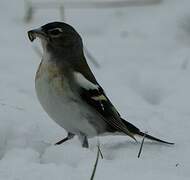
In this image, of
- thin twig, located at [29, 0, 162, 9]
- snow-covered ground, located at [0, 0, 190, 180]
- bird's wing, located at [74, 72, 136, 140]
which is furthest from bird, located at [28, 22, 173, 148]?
thin twig, located at [29, 0, 162, 9]

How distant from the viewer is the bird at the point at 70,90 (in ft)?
14.7

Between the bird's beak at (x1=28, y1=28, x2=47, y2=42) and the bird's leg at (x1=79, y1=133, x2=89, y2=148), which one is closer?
the bird's beak at (x1=28, y1=28, x2=47, y2=42)

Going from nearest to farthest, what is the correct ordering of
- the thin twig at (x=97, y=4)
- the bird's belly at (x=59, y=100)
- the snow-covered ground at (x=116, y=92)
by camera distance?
the snow-covered ground at (x=116, y=92) → the bird's belly at (x=59, y=100) → the thin twig at (x=97, y=4)

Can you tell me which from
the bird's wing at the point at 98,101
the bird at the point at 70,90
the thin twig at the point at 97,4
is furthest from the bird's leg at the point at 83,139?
the thin twig at the point at 97,4

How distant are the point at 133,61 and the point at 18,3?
1577 millimetres

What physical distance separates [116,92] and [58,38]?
4.84 ft

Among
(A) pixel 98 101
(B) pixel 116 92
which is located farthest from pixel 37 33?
(B) pixel 116 92

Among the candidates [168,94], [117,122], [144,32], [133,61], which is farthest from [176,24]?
[117,122]

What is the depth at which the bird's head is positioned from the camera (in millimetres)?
4590

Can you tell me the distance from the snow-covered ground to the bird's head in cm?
50

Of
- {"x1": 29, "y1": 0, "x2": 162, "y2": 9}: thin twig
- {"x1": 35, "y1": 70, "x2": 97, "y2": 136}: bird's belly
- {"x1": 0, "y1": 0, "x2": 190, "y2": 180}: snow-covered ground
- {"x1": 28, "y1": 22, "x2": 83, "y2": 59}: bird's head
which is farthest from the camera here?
{"x1": 29, "y1": 0, "x2": 162, "y2": 9}: thin twig

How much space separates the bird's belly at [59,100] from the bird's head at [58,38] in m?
0.21

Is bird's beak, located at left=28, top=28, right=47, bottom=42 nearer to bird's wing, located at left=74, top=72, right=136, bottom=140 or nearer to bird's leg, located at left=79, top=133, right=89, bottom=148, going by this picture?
bird's wing, located at left=74, top=72, right=136, bottom=140

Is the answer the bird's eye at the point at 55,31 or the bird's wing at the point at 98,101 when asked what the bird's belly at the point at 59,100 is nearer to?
the bird's wing at the point at 98,101
